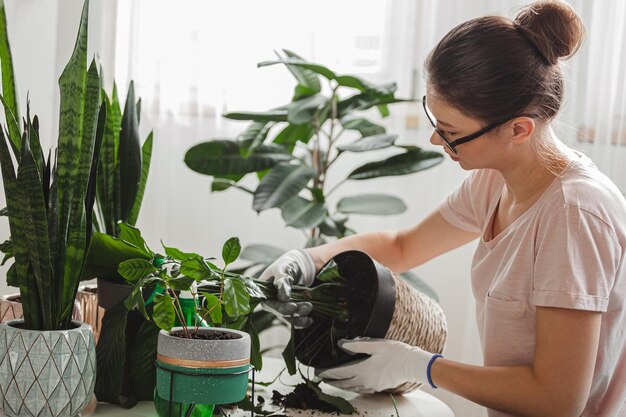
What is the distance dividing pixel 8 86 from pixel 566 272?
896mm

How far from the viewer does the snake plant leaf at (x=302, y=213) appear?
6.73 ft

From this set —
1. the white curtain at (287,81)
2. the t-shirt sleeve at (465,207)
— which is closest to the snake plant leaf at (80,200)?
the t-shirt sleeve at (465,207)

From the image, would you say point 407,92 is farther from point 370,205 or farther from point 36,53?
point 36,53


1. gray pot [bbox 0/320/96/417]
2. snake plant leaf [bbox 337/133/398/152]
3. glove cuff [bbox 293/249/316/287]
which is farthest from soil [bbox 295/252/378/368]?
snake plant leaf [bbox 337/133/398/152]

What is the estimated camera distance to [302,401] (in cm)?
128

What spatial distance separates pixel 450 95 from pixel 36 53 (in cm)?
101

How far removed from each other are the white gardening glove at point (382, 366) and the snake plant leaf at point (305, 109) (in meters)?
0.91

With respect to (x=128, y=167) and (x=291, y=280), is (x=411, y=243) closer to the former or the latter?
(x=291, y=280)

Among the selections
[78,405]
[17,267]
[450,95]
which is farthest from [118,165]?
[450,95]

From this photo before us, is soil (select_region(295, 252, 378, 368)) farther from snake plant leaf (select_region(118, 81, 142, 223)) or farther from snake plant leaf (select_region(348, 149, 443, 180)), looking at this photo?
snake plant leaf (select_region(348, 149, 443, 180))

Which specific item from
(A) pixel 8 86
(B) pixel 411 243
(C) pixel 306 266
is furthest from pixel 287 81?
(A) pixel 8 86

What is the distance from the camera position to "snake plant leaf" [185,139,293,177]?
2086 millimetres

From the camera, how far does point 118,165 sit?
136 centimetres

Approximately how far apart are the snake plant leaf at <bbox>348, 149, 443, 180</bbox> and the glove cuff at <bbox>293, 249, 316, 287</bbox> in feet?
1.92
